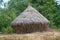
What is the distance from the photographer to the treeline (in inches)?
559

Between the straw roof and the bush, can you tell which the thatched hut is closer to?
the straw roof

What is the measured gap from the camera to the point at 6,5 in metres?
16.6

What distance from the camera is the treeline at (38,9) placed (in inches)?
559

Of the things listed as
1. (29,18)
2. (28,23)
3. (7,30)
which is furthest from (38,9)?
(28,23)

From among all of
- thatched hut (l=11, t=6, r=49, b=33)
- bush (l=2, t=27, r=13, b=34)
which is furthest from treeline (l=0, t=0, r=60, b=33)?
thatched hut (l=11, t=6, r=49, b=33)

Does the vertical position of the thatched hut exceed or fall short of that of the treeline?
it falls short

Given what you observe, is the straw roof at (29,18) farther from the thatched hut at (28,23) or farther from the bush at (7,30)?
the bush at (7,30)

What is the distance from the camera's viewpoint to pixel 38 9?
628 inches

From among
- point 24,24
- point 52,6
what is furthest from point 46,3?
point 24,24

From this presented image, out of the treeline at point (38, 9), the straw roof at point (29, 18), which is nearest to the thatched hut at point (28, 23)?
the straw roof at point (29, 18)

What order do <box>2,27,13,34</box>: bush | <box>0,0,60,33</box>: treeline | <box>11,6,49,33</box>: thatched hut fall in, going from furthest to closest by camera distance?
1. <box>0,0,60,33</box>: treeline
2. <box>2,27,13,34</box>: bush
3. <box>11,6,49,33</box>: thatched hut

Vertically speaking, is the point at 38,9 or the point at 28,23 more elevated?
the point at 38,9

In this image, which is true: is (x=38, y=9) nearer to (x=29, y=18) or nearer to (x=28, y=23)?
(x=29, y=18)

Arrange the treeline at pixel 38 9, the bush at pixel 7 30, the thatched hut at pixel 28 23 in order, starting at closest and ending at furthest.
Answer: the thatched hut at pixel 28 23, the bush at pixel 7 30, the treeline at pixel 38 9
